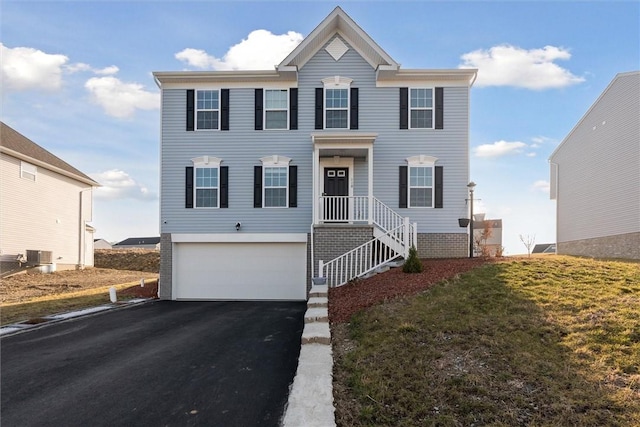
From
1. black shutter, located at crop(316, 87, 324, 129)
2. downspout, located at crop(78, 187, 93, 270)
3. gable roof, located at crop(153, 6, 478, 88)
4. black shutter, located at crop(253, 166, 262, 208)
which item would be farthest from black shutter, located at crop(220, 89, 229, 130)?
downspout, located at crop(78, 187, 93, 270)

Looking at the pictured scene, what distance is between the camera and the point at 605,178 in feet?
57.7

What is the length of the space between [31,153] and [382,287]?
19.5 meters

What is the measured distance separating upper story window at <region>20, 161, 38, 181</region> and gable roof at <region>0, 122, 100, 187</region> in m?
0.19

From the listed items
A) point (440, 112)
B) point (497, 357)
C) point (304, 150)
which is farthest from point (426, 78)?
point (497, 357)

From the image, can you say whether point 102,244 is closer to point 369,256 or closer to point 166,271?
point 166,271

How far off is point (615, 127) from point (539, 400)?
54.2 ft

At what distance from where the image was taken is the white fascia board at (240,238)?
47.6ft

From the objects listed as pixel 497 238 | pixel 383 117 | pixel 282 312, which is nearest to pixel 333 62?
pixel 383 117

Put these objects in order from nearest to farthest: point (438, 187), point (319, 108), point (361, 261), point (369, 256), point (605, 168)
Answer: point (361, 261), point (369, 256), point (438, 187), point (319, 108), point (605, 168)

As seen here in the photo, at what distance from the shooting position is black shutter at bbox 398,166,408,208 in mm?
14438

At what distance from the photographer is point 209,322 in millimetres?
9727

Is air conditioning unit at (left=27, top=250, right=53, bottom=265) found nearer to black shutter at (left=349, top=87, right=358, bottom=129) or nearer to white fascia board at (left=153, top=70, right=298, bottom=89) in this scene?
white fascia board at (left=153, top=70, right=298, bottom=89)

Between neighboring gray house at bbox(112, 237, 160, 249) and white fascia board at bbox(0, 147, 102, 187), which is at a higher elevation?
white fascia board at bbox(0, 147, 102, 187)

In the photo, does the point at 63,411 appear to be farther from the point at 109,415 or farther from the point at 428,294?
the point at 428,294
